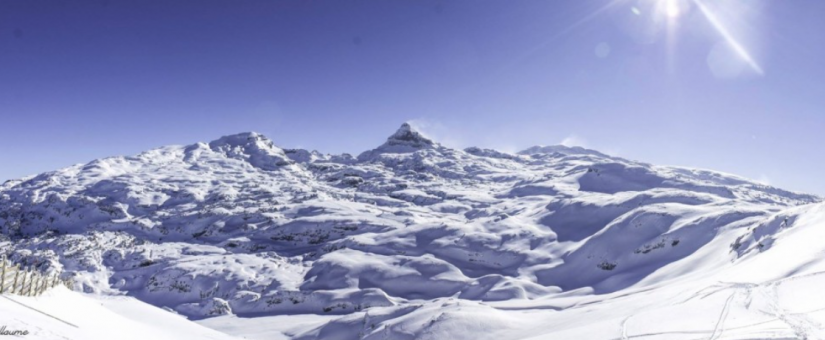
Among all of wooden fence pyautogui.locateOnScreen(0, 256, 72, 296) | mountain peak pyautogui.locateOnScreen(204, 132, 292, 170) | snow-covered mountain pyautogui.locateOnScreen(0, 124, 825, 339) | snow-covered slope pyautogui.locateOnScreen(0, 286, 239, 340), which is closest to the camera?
snow-covered slope pyautogui.locateOnScreen(0, 286, 239, 340)

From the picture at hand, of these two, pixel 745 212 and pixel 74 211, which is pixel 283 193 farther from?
pixel 745 212

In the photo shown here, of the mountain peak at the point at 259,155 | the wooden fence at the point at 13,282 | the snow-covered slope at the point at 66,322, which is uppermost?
the mountain peak at the point at 259,155

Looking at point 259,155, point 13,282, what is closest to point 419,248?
point 13,282

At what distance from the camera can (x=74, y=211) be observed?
10656cm

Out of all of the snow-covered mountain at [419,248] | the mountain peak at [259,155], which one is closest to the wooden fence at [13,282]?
the snow-covered mountain at [419,248]

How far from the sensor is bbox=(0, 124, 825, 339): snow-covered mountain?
28.5 m

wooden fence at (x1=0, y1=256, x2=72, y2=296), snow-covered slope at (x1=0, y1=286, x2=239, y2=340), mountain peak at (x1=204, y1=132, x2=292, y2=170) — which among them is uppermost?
mountain peak at (x1=204, y1=132, x2=292, y2=170)

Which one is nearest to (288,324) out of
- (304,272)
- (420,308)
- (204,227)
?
(420,308)

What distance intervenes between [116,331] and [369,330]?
64.3ft

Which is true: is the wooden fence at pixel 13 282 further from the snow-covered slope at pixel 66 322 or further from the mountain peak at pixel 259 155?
the mountain peak at pixel 259 155

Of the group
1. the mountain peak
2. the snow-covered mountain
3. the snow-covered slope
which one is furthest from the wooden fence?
the mountain peak

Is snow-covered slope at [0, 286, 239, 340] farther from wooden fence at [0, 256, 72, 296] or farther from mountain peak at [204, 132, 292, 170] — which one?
mountain peak at [204, 132, 292, 170]

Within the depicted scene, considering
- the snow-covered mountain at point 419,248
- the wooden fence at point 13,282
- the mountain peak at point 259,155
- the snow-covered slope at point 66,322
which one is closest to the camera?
the snow-covered slope at point 66,322

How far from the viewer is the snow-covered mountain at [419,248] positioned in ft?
93.6
